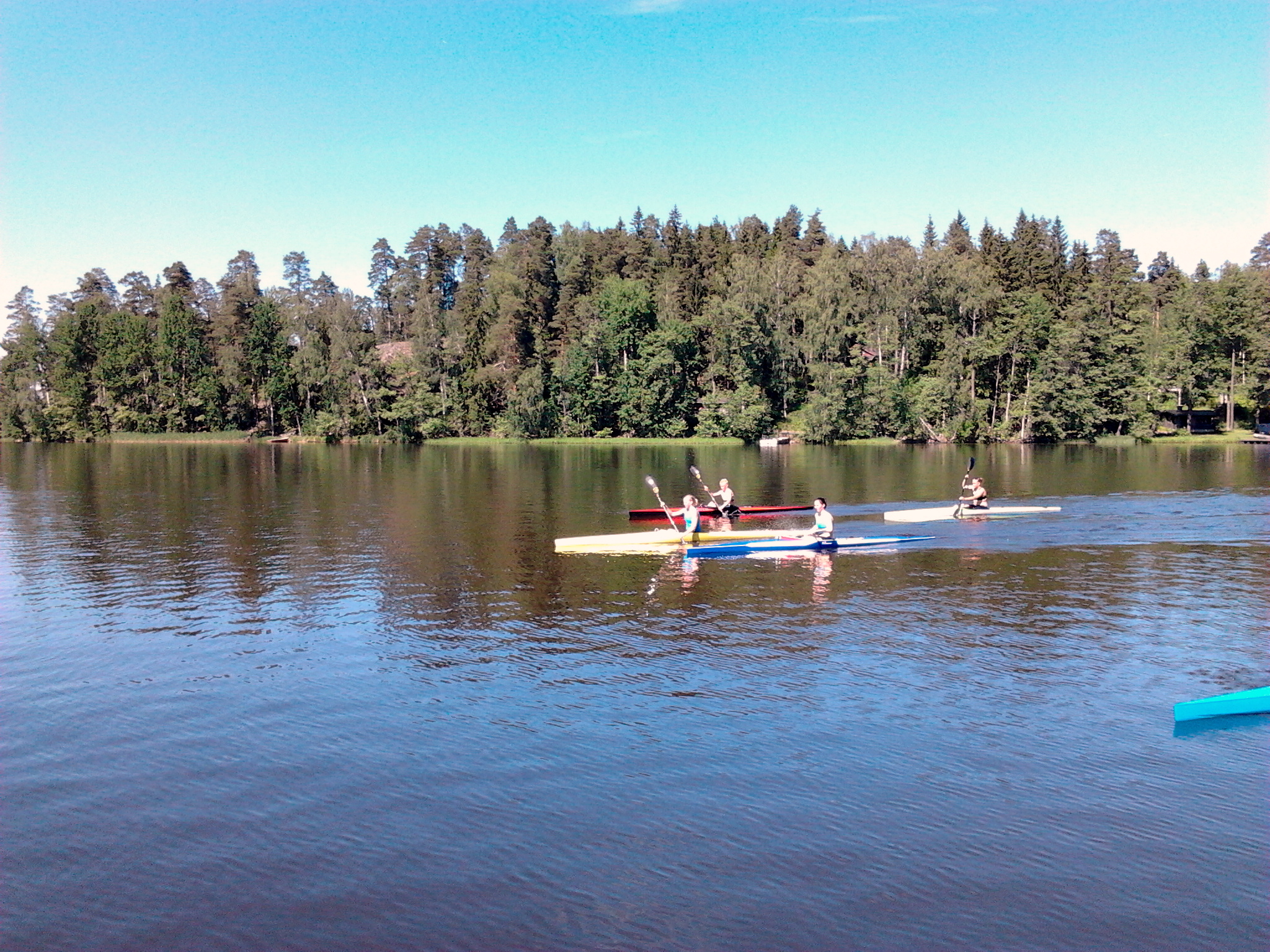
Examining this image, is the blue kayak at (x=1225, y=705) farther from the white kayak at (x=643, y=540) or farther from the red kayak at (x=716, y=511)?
the red kayak at (x=716, y=511)

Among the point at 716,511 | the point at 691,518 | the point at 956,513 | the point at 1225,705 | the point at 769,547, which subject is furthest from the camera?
the point at 716,511

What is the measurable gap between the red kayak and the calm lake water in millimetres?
7831

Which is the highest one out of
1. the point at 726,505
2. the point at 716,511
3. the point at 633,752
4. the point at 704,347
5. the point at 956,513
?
the point at 704,347

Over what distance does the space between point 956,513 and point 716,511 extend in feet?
27.3

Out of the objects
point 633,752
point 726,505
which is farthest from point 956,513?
point 633,752

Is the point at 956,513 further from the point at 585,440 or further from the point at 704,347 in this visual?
the point at 704,347

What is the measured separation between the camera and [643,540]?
28391mm

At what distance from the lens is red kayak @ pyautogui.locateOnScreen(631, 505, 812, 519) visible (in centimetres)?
3434

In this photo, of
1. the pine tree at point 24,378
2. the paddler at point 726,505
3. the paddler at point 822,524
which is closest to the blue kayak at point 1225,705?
the paddler at point 822,524

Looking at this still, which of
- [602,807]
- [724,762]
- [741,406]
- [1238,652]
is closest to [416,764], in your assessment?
[602,807]

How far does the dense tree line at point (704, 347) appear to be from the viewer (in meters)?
95.3

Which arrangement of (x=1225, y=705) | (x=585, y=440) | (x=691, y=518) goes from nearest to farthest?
(x=1225, y=705) < (x=691, y=518) < (x=585, y=440)

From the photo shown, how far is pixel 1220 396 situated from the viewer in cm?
9981

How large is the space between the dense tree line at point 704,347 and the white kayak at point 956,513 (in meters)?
60.0
